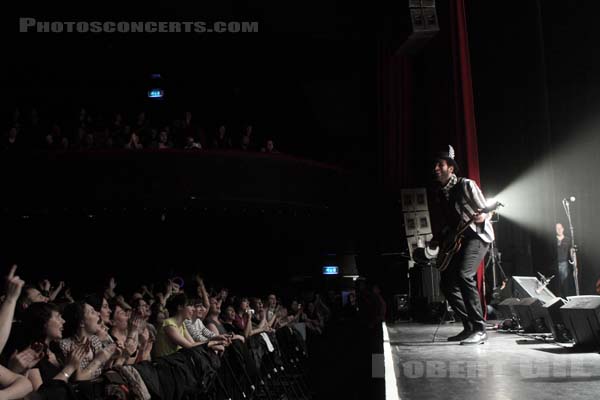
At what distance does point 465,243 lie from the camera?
12.5 ft

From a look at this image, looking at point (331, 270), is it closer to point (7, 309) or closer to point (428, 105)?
point (428, 105)

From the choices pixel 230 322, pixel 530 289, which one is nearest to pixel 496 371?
pixel 530 289

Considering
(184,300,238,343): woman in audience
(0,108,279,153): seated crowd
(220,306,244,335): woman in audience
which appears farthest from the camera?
(0,108,279,153): seated crowd

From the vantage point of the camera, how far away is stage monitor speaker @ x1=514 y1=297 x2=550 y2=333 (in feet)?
14.5

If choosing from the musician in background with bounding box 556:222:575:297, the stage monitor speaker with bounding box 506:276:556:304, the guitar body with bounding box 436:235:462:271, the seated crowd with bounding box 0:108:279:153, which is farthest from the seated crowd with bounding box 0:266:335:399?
the seated crowd with bounding box 0:108:279:153

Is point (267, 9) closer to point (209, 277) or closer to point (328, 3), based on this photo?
point (328, 3)

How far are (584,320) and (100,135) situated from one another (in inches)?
376

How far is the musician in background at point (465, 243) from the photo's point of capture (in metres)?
3.73

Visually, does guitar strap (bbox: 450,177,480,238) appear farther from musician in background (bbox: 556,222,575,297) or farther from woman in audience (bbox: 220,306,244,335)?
woman in audience (bbox: 220,306,244,335)

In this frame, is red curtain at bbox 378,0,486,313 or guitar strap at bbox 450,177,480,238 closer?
guitar strap at bbox 450,177,480,238

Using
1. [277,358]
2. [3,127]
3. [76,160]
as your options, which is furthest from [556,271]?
[3,127]

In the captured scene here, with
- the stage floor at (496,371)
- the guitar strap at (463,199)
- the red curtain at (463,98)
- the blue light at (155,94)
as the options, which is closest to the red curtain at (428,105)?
the red curtain at (463,98)

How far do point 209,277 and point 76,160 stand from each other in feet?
13.3

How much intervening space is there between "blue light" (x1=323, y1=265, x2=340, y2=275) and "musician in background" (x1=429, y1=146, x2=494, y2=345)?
1167cm
